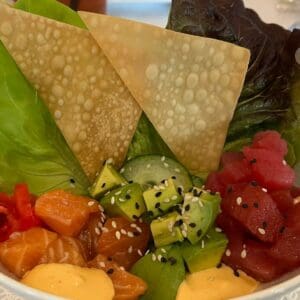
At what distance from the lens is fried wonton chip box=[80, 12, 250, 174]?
1.41 meters

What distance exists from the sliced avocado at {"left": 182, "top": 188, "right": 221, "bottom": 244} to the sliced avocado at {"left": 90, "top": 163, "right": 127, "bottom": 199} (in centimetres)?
21

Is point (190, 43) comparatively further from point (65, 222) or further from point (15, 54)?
point (65, 222)

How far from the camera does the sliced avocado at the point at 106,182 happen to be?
A: 1384mm

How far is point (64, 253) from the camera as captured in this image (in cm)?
120

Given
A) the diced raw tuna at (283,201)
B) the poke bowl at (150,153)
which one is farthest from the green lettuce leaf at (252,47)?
the diced raw tuna at (283,201)

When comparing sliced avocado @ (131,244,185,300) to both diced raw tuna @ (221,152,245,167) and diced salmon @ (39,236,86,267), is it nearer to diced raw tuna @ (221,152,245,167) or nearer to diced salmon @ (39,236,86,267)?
diced salmon @ (39,236,86,267)

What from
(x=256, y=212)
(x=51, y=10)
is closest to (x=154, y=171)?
(x=256, y=212)

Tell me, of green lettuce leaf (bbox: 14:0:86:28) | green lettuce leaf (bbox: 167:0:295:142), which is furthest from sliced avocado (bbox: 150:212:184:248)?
green lettuce leaf (bbox: 14:0:86:28)

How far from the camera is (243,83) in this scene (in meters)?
1.46

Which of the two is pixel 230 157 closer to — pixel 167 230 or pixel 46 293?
pixel 167 230

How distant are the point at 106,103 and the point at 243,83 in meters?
0.33

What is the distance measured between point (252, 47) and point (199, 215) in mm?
467

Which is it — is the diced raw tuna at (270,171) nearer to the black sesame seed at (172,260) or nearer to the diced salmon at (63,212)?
the black sesame seed at (172,260)

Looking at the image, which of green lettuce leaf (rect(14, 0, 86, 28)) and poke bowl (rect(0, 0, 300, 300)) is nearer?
poke bowl (rect(0, 0, 300, 300))
